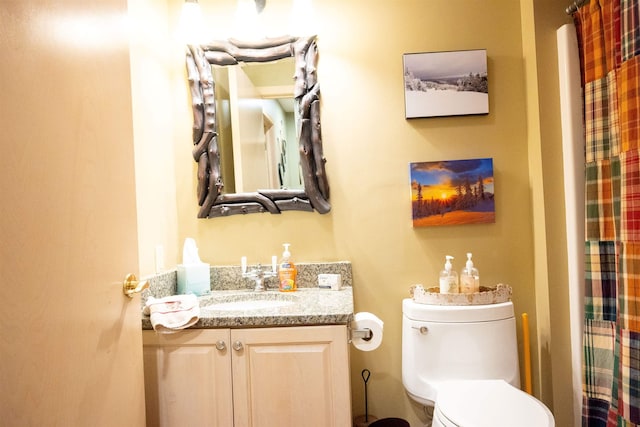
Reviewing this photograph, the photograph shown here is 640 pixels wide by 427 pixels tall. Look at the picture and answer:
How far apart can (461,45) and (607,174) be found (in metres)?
0.84

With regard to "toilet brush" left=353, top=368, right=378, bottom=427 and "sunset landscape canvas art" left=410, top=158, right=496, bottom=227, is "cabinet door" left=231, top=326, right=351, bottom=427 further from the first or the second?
"sunset landscape canvas art" left=410, top=158, right=496, bottom=227

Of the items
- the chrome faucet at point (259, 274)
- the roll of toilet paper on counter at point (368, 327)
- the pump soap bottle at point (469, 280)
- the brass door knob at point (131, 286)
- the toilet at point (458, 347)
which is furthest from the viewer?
the chrome faucet at point (259, 274)

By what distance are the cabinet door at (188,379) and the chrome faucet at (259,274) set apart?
0.49m

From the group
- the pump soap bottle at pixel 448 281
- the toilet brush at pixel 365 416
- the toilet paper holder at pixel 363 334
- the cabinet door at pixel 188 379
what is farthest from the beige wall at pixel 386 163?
the cabinet door at pixel 188 379

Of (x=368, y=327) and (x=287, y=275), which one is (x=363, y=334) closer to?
Result: (x=368, y=327)

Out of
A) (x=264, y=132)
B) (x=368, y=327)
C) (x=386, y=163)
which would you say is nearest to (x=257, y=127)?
(x=264, y=132)

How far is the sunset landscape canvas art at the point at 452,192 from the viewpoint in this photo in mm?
1852

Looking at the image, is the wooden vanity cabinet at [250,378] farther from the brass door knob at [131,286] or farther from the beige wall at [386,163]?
the beige wall at [386,163]

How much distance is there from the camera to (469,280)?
67.5 inches

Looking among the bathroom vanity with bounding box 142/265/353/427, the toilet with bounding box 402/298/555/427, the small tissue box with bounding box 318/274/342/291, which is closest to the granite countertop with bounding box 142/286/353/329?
the bathroom vanity with bounding box 142/265/353/427

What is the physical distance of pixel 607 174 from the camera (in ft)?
4.85

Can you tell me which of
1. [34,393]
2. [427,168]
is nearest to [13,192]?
[34,393]

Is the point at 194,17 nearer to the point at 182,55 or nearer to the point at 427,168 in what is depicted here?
the point at 182,55

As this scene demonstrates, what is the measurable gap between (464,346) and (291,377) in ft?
2.37
